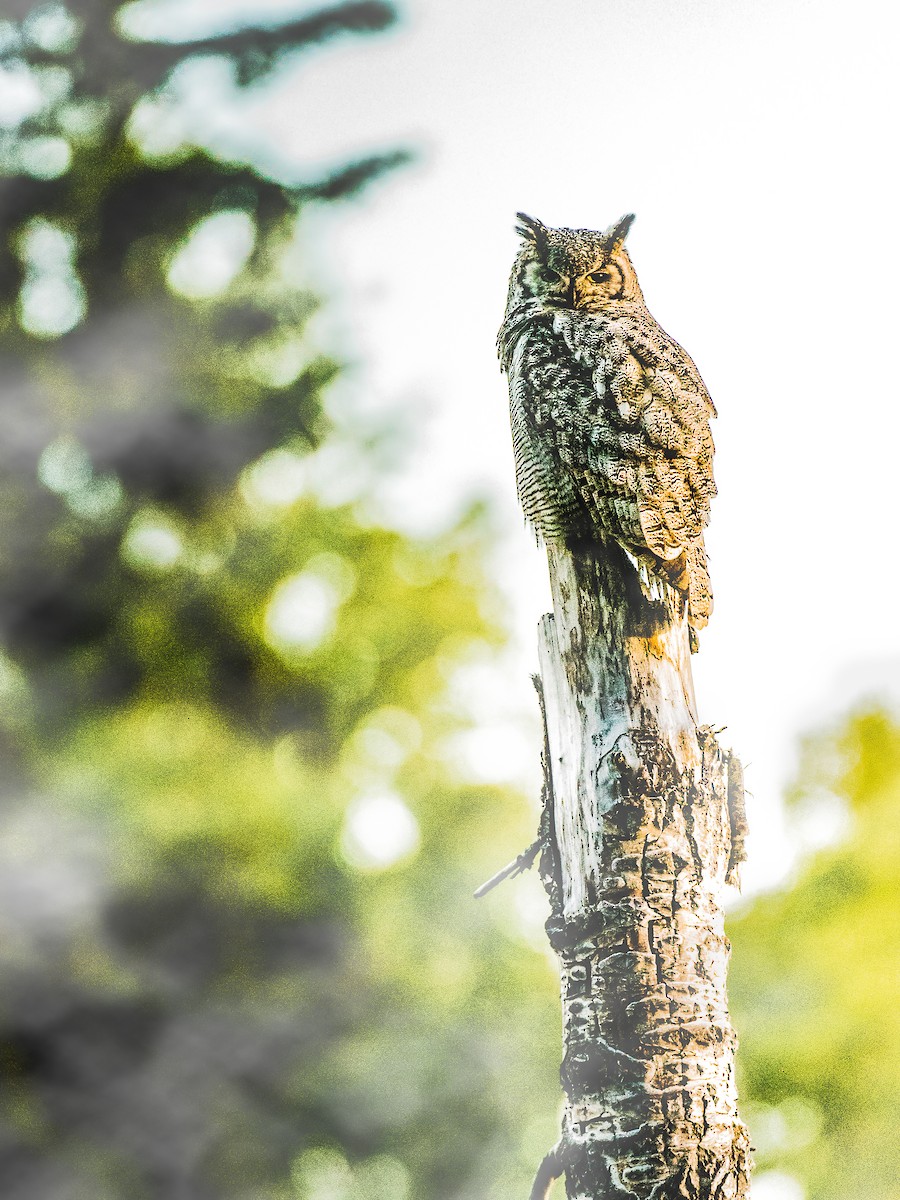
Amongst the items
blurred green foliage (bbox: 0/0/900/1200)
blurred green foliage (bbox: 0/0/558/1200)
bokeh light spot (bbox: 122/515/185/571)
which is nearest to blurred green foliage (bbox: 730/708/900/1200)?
blurred green foliage (bbox: 0/0/900/1200)

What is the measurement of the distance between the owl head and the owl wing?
14.1 inches

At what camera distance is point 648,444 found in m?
1.84

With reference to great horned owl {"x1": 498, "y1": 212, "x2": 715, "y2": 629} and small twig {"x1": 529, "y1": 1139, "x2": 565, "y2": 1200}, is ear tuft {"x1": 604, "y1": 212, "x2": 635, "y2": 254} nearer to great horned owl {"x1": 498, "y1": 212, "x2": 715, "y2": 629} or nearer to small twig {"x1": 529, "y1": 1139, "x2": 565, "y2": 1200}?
great horned owl {"x1": 498, "y1": 212, "x2": 715, "y2": 629}

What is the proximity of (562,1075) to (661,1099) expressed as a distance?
19cm

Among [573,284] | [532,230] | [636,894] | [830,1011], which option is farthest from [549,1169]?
[830,1011]

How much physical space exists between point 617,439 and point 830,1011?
9.03 m

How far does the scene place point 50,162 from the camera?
22.2ft

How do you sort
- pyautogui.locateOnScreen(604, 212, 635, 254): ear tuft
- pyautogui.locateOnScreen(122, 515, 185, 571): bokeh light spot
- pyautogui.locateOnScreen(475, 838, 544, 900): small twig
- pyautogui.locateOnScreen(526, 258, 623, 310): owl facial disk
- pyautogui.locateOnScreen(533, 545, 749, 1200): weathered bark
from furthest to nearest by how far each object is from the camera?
pyautogui.locateOnScreen(122, 515, 185, 571): bokeh light spot, pyautogui.locateOnScreen(604, 212, 635, 254): ear tuft, pyautogui.locateOnScreen(526, 258, 623, 310): owl facial disk, pyautogui.locateOnScreen(475, 838, 544, 900): small twig, pyautogui.locateOnScreen(533, 545, 749, 1200): weathered bark

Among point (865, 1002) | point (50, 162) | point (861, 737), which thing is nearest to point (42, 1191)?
point (50, 162)

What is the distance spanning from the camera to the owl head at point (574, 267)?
93.7 inches

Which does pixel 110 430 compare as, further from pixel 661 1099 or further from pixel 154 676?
pixel 661 1099

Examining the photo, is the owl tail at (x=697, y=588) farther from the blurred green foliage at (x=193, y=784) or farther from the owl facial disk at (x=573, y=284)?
the blurred green foliage at (x=193, y=784)

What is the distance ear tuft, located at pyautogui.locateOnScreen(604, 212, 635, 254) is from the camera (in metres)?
2.60

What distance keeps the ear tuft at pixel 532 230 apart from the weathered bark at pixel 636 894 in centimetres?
120
